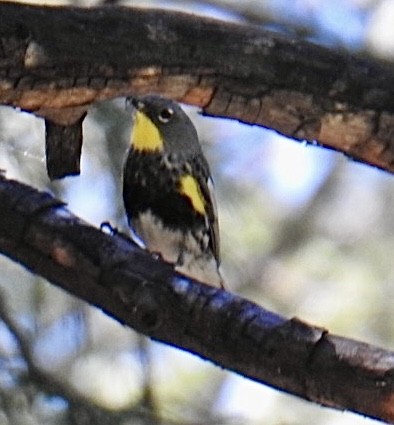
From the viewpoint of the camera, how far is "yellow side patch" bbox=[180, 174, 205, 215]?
2.28 metres

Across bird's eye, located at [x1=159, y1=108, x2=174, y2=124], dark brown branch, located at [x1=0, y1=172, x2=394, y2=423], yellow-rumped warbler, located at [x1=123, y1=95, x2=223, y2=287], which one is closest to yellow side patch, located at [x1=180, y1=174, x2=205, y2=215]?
yellow-rumped warbler, located at [x1=123, y1=95, x2=223, y2=287]

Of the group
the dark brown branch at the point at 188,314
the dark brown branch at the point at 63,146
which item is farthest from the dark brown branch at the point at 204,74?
the dark brown branch at the point at 188,314

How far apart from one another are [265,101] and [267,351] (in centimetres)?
49

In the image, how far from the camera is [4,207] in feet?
5.64

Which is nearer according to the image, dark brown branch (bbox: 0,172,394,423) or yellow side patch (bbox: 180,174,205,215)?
dark brown branch (bbox: 0,172,394,423)

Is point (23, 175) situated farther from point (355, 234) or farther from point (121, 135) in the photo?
point (355, 234)

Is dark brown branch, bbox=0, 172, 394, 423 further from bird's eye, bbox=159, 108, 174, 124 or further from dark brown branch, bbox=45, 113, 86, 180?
bird's eye, bbox=159, 108, 174, 124

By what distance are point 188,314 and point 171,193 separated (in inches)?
29.7

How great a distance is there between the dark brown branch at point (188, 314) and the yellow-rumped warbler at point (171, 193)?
534 millimetres

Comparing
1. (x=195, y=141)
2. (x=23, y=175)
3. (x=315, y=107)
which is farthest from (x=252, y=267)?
(x=315, y=107)

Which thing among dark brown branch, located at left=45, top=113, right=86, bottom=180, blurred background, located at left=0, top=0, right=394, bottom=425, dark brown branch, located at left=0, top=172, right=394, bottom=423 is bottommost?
blurred background, located at left=0, top=0, right=394, bottom=425

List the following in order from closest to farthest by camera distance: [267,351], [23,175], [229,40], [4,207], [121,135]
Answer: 1. [267,351]
2. [4,207]
3. [229,40]
4. [23,175]
5. [121,135]

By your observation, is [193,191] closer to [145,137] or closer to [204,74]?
[145,137]

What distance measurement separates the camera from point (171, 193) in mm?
2307
